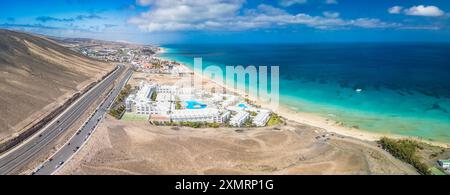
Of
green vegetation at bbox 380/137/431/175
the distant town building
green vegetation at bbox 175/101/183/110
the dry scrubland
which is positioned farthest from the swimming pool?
green vegetation at bbox 380/137/431/175

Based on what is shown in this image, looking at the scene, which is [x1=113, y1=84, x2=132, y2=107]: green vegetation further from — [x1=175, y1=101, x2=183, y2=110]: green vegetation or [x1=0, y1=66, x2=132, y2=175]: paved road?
[x1=175, y1=101, x2=183, y2=110]: green vegetation

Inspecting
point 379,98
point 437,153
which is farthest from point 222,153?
point 379,98

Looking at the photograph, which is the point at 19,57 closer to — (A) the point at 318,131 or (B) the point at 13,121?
(B) the point at 13,121

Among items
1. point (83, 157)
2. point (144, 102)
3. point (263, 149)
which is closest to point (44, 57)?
point (144, 102)

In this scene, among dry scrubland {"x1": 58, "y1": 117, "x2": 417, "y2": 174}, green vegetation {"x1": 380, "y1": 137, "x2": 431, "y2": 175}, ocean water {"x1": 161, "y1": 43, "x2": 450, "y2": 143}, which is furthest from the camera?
ocean water {"x1": 161, "y1": 43, "x2": 450, "y2": 143}

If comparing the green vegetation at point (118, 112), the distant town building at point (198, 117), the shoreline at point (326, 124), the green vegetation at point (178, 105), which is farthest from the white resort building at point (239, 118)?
the green vegetation at point (118, 112)

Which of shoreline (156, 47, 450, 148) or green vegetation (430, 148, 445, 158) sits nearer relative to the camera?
green vegetation (430, 148, 445, 158)

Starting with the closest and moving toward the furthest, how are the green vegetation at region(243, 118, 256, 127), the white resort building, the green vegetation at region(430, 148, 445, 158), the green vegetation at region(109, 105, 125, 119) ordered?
the green vegetation at region(430, 148, 445, 158)
the green vegetation at region(243, 118, 256, 127)
the white resort building
the green vegetation at region(109, 105, 125, 119)
